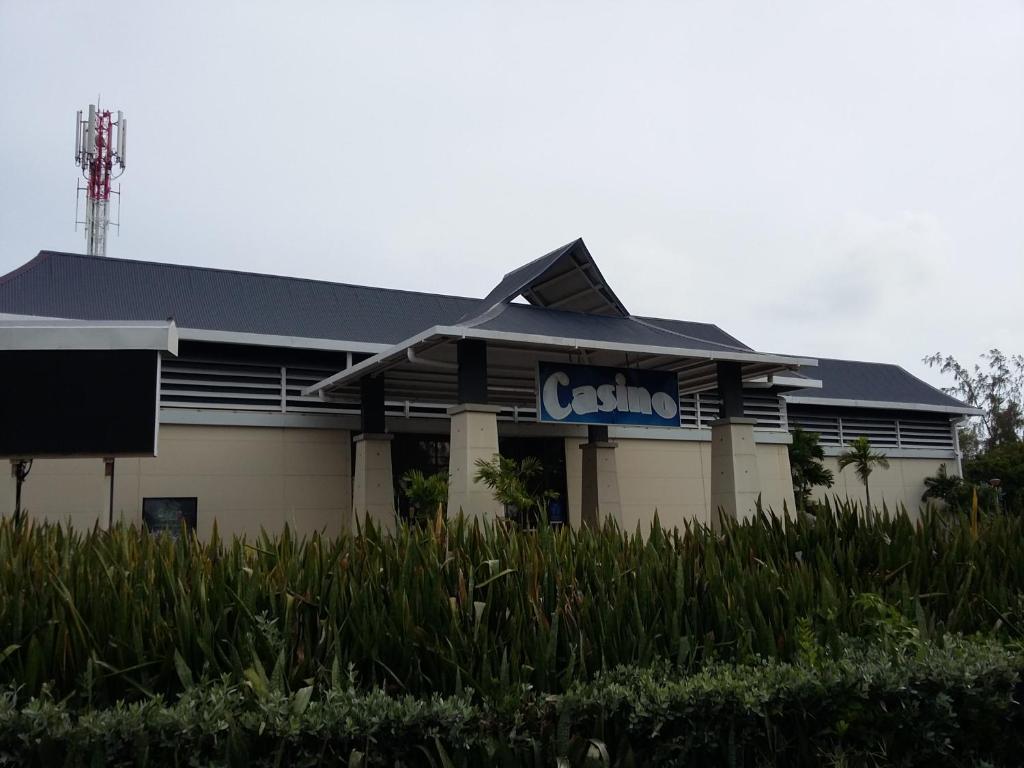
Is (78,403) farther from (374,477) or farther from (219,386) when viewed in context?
(374,477)

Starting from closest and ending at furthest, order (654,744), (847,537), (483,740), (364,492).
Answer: (483,740), (654,744), (847,537), (364,492)

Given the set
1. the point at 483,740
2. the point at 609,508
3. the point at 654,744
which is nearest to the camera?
the point at 483,740

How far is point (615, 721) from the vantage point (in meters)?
3.97

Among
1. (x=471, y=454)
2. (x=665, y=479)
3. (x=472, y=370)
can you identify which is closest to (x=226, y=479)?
(x=471, y=454)

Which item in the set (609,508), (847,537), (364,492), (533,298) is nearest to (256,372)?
(364,492)

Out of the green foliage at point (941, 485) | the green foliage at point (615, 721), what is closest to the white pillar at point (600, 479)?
the green foliage at point (941, 485)

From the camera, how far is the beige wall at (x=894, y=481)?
26.8 meters

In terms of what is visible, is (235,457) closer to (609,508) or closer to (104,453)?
(104,453)

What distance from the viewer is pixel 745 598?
4.89 m

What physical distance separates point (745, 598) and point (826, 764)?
38.0 inches

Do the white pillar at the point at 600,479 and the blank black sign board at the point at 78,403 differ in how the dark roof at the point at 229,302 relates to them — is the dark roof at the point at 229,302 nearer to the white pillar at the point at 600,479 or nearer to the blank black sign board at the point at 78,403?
the white pillar at the point at 600,479

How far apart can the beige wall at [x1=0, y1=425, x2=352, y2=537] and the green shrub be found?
430 inches

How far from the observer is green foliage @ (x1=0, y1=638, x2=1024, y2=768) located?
139 inches

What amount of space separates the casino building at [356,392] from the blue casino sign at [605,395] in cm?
3
